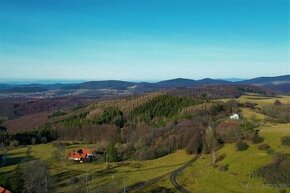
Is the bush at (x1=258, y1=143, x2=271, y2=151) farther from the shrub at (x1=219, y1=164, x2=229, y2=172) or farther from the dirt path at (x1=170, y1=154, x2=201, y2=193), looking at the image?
the dirt path at (x1=170, y1=154, x2=201, y2=193)

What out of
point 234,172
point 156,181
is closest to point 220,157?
point 234,172

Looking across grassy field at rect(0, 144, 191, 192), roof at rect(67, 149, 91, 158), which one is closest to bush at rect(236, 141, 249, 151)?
grassy field at rect(0, 144, 191, 192)

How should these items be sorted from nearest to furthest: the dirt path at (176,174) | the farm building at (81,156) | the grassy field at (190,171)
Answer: the dirt path at (176,174) < the grassy field at (190,171) < the farm building at (81,156)

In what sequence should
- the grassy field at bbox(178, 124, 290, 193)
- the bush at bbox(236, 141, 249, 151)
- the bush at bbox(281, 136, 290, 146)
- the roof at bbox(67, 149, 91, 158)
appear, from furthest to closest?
the roof at bbox(67, 149, 91, 158) < the bush at bbox(236, 141, 249, 151) < the bush at bbox(281, 136, 290, 146) < the grassy field at bbox(178, 124, 290, 193)

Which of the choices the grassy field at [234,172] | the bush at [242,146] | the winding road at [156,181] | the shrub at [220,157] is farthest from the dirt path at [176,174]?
the bush at [242,146]

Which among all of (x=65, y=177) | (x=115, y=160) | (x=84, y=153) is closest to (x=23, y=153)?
(x=84, y=153)

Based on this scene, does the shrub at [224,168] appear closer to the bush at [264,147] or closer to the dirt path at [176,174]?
the dirt path at [176,174]

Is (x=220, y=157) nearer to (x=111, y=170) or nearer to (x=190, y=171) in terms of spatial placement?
(x=190, y=171)

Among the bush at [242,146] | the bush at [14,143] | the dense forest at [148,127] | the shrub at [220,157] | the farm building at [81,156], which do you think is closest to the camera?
the shrub at [220,157]

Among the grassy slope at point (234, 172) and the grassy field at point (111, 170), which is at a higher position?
the grassy slope at point (234, 172)

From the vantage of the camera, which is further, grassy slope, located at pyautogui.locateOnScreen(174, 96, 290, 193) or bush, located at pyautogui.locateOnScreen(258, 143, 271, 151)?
bush, located at pyautogui.locateOnScreen(258, 143, 271, 151)

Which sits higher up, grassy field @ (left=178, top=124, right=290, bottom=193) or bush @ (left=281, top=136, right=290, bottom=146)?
bush @ (left=281, top=136, right=290, bottom=146)

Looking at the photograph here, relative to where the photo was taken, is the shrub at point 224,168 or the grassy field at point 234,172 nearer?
the grassy field at point 234,172

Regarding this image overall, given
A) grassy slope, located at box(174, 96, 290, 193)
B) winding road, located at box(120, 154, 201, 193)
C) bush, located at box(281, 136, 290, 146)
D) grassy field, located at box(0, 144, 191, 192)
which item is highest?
bush, located at box(281, 136, 290, 146)
